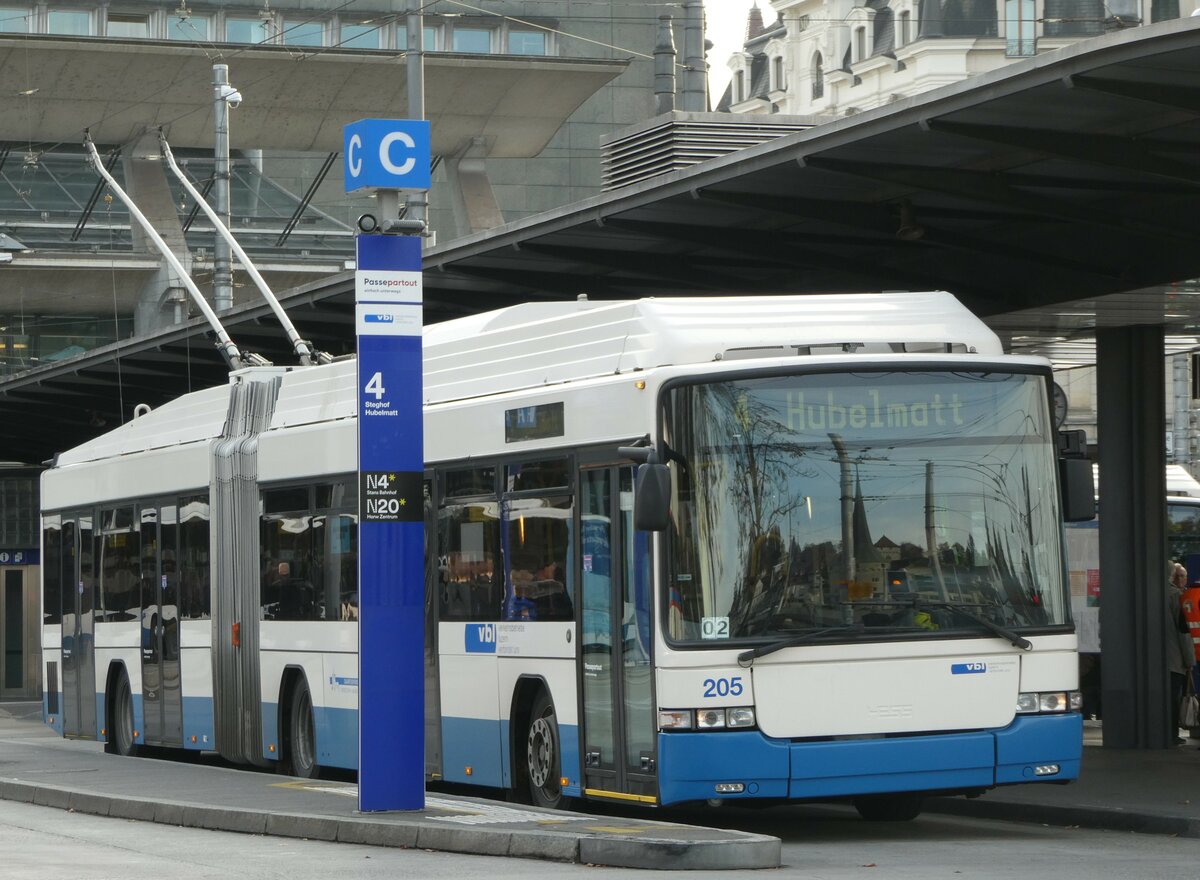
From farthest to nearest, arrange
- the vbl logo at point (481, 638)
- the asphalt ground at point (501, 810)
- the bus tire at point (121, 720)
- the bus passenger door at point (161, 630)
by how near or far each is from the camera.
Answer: the bus tire at point (121, 720)
the bus passenger door at point (161, 630)
the vbl logo at point (481, 638)
the asphalt ground at point (501, 810)

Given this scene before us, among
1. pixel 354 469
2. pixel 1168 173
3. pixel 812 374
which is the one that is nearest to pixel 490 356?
pixel 354 469

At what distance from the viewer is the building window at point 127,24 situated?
4194 centimetres

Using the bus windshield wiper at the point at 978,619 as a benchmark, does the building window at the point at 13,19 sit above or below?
above

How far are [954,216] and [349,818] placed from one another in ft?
21.7

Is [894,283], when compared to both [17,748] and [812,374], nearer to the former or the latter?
[812,374]

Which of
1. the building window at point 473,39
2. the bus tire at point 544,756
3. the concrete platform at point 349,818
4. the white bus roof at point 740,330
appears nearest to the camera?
the concrete platform at point 349,818

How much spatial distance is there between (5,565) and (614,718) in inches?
1126

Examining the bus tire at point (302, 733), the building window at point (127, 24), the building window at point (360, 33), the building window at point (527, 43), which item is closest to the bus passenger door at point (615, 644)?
the bus tire at point (302, 733)

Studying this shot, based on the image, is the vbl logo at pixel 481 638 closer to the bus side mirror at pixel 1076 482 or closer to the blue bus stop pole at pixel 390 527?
the blue bus stop pole at pixel 390 527

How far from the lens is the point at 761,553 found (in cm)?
1095

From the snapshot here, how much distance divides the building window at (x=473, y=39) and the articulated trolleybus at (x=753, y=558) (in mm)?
31637

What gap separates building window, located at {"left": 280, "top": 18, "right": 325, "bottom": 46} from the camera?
43.7 meters

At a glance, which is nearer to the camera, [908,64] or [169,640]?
[169,640]

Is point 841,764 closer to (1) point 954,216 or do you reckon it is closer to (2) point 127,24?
(1) point 954,216
